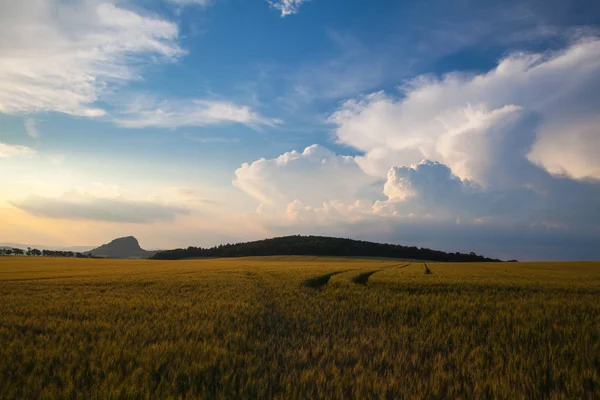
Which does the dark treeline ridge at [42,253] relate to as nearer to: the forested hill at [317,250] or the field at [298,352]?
the forested hill at [317,250]

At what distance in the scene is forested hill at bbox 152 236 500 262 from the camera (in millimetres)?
114938

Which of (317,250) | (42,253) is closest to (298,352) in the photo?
(317,250)

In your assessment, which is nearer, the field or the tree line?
the field

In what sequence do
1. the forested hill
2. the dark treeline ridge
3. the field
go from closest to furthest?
the field
the forested hill
the dark treeline ridge

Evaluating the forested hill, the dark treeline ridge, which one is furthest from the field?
the dark treeline ridge

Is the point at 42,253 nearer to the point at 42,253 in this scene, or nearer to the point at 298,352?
the point at 42,253

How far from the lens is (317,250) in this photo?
115 meters

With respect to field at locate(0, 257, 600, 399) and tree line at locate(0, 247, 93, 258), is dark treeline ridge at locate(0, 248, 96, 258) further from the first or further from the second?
field at locate(0, 257, 600, 399)

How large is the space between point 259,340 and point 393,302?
20.7 ft

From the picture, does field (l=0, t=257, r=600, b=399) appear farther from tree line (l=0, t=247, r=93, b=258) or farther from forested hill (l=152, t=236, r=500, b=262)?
tree line (l=0, t=247, r=93, b=258)

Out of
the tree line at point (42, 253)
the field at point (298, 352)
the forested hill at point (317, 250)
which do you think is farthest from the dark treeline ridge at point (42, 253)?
the field at point (298, 352)

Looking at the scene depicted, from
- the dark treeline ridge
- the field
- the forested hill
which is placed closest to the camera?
the field

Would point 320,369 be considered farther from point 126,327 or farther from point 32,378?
point 126,327

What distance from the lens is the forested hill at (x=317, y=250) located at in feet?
377
